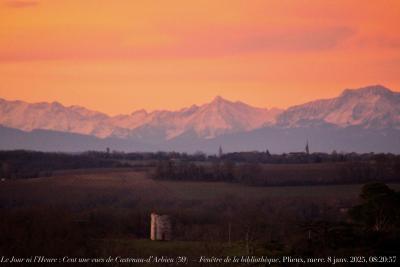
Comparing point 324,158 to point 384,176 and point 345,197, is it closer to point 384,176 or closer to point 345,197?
point 384,176

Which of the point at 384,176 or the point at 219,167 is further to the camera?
the point at 219,167

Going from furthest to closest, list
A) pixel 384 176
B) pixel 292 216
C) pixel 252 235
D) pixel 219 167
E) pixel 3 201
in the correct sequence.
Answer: pixel 219 167 < pixel 384 176 < pixel 3 201 < pixel 292 216 < pixel 252 235

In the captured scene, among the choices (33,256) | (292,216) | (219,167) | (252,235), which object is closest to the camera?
(33,256)

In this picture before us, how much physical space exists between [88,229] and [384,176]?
67.3 m

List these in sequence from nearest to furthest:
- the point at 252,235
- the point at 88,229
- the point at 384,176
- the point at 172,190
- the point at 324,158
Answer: the point at 88,229 → the point at 252,235 → the point at 172,190 → the point at 384,176 → the point at 324,158

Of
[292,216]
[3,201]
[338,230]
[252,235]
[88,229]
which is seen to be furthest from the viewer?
[3,201]

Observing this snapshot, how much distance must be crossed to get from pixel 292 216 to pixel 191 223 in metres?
11.9

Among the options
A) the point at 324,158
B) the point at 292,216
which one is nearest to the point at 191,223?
the point at 292,216

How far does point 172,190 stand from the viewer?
350 ft

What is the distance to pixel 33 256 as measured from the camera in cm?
3925

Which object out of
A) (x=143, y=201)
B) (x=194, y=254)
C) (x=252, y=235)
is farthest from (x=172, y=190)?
(x=194, y=254)

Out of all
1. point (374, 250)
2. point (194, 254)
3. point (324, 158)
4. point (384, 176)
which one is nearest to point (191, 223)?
point (194, 254)

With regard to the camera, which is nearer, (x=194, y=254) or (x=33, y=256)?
(x=33, y=256)

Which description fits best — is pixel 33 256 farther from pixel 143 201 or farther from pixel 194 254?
pixel 143 201
